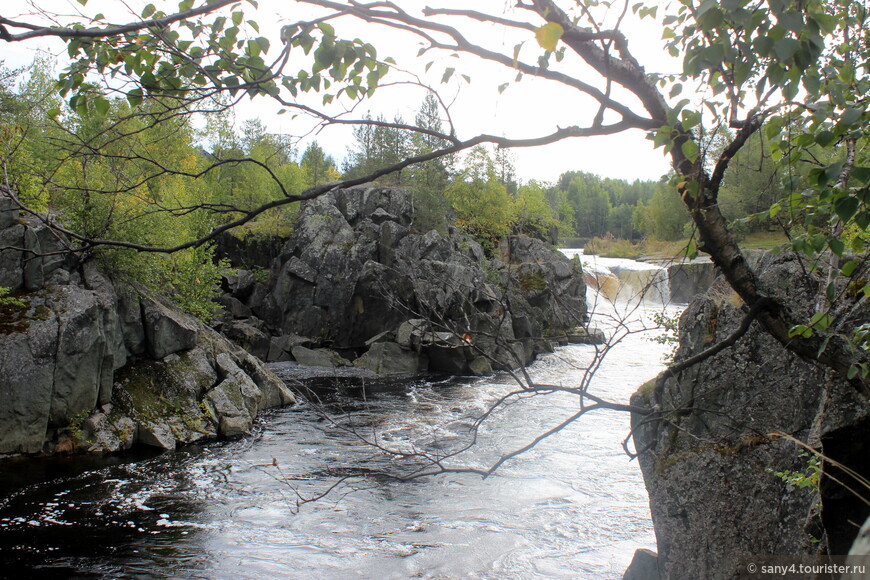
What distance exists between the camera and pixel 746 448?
5.36 metres

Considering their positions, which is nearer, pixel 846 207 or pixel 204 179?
pixel 846 207

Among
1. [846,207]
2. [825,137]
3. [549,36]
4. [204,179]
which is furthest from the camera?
[204,179]

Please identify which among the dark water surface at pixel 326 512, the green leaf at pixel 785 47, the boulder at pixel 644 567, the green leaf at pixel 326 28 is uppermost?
the green leaf at pixel 326 28

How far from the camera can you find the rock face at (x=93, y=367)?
13273 mm

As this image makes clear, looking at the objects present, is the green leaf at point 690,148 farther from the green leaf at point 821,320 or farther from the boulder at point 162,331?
the boulder at point 162,331

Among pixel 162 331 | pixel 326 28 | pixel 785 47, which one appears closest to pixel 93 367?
pixel 162 331

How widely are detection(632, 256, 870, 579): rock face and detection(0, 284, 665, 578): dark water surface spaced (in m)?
2.90

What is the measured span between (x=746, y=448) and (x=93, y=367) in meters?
14.2

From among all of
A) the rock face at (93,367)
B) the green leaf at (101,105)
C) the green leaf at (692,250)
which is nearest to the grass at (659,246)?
the green leaf at (692,250)

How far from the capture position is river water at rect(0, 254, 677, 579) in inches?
356

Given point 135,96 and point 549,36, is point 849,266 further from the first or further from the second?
point 135,96

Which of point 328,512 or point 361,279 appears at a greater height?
point 361,279

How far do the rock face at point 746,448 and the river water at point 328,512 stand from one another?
1.45 metres

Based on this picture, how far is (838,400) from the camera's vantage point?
4.70 m
